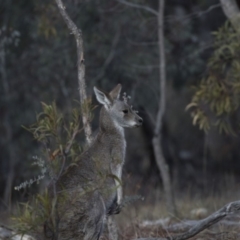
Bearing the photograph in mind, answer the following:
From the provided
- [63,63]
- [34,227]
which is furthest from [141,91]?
[34,227]

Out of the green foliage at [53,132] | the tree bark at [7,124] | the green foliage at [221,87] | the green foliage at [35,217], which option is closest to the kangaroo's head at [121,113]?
the green foliage at [53,132]

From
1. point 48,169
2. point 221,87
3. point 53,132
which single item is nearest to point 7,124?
point 221,87

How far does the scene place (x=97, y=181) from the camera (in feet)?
22.7

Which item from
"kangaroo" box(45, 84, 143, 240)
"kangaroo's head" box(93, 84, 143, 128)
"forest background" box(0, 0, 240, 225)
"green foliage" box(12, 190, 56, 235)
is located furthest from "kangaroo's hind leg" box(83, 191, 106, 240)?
"forest background" box(0, 0, 240, 225)

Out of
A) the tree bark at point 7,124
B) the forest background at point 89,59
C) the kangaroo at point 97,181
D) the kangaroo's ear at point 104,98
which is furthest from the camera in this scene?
the tree bark at point 7,124

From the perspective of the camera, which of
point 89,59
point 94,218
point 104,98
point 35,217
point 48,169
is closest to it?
point 35,217

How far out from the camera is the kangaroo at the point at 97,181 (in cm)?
651

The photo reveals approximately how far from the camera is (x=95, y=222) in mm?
6773

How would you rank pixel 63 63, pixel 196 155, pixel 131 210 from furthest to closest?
pixel 196 155
pixel 63 63
pixel 131 210

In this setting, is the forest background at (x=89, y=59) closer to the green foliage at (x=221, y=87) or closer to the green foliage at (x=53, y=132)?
the green foliage at (x=221, y=87)

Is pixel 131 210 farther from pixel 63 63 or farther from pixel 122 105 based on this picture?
pixel 63 63

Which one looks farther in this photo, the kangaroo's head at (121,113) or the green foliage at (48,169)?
the kangaroo's head at (121,113)

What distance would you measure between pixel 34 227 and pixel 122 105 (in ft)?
6.91

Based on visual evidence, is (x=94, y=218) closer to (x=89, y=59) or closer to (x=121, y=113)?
(x=121, y=113)
